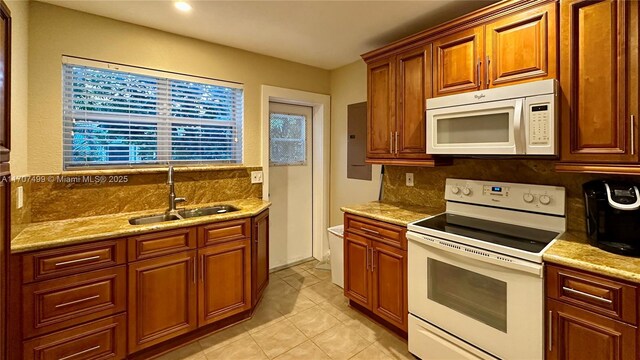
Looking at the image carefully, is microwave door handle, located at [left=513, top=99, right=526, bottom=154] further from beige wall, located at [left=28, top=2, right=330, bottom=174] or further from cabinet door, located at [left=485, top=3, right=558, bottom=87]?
beige wall, located at [left=28, top=2, right=330, bottom=174]

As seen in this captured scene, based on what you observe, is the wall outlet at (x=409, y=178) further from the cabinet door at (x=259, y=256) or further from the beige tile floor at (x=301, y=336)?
the cabinet door at (x=259, y=256)

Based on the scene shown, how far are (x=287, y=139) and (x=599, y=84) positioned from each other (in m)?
2.76

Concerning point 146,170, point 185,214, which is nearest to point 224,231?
point 185,214

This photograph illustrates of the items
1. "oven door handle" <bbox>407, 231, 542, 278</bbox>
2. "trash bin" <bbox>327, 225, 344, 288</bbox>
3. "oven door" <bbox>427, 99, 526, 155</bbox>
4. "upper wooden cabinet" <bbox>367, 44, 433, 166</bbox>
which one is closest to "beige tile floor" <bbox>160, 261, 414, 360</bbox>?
"trash bin" <bbox>327, 225, 344, 288</bbox>

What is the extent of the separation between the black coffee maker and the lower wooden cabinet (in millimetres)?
1027

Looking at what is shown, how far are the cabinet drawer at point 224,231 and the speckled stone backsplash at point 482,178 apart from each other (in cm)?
141

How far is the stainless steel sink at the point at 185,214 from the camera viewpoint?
2293mm

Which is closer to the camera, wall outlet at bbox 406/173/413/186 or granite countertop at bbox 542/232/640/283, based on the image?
granite countertop at bbox 542/232/640/283

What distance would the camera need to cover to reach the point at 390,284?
2.23m

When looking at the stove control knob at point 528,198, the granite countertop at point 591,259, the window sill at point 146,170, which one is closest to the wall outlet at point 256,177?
the window sill at point 146,170

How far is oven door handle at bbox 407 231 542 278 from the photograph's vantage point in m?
1.45

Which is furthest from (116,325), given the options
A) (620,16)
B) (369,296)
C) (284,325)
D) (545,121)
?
(620,16)

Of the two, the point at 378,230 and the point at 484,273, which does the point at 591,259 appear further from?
the point at 378,230

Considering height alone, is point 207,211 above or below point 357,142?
below
